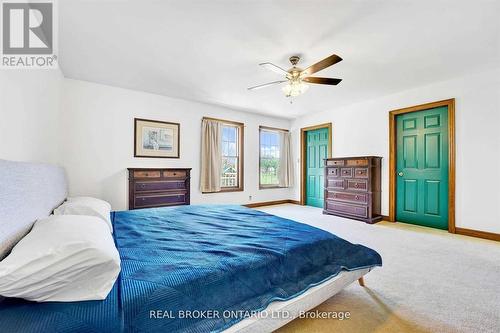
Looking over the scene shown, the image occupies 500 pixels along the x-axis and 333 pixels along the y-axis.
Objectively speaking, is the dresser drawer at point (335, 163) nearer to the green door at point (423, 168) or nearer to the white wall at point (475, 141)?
the green door at point (423, 168)

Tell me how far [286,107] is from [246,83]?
5.80 feet

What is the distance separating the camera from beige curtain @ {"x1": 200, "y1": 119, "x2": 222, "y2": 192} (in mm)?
4910

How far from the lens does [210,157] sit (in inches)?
196

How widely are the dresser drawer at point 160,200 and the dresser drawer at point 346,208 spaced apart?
10.4ft

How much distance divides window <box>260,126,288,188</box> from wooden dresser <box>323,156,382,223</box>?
1.68m

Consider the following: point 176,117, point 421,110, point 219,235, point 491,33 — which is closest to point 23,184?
point 219,235

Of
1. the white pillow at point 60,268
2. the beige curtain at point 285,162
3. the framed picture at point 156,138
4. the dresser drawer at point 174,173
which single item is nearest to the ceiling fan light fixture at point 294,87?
the dresser drawer at point 174,173

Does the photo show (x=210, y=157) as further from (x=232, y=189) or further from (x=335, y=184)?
(x=335, y=184)

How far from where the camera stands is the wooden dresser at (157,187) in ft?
12.1

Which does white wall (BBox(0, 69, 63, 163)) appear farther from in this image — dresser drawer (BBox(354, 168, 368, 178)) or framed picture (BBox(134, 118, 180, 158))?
dresser drawer (BBox(354, 168, 368, 178))

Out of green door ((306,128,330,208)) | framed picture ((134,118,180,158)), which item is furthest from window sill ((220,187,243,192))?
green door ((306,128,330,208))

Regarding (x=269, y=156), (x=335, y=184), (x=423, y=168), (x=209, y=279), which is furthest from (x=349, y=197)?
(x=209, y=279)

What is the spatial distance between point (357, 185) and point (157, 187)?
12.6ft

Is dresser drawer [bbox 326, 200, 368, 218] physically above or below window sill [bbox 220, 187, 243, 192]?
below
